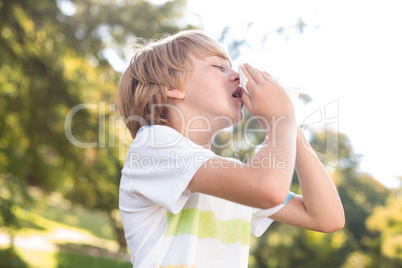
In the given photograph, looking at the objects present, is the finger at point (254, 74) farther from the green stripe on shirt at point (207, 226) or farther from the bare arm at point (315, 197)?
the green stripe on shirt at point (207, 226)

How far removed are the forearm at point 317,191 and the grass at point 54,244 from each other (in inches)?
182

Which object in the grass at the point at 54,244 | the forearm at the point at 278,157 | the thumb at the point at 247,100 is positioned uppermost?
the thumb at the point at 247,100

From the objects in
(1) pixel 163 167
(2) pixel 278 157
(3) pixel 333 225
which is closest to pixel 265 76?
(2) pixel 278 157

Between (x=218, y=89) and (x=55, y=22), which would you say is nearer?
(x=218, y=89)

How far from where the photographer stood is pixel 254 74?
1.46 m

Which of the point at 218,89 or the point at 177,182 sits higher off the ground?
the point at 218,89

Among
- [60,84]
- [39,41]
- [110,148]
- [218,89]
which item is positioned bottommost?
[110,148]

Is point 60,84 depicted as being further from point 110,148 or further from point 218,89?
point 218,89

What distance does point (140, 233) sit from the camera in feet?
4.64

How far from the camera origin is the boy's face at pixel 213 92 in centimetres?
157

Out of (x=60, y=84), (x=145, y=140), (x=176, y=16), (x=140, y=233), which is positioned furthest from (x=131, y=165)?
(x=60, y=84)

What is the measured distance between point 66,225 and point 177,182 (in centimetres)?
1683

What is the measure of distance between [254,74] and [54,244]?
11.5 metres

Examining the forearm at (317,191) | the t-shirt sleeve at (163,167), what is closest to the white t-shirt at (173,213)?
the t-shirt sleeve at (163,167)
